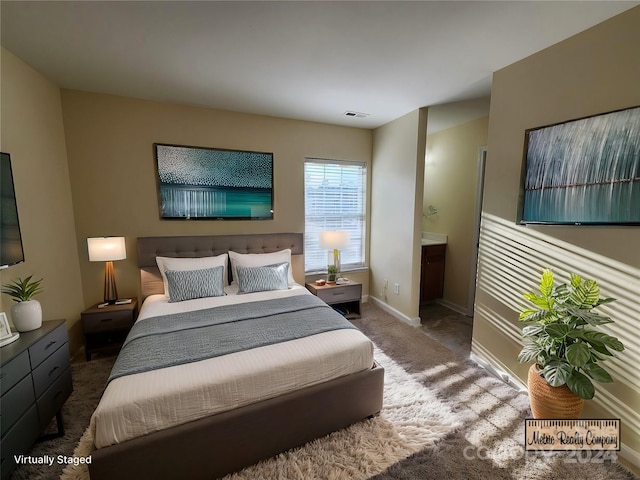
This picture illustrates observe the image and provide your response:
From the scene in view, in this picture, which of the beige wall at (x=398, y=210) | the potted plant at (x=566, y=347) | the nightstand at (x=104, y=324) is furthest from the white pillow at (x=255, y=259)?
the potted plant at (x=566, y=347)

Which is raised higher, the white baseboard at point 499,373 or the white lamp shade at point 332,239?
the white lamp shade at point 332,239

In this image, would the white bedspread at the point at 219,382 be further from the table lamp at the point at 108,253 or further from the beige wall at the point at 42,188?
the table lamp at the point at 108,253

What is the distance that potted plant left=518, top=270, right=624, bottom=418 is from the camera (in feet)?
5.12

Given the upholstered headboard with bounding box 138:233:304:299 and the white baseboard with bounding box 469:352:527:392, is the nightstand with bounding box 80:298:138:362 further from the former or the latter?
the white baseboard with bounding box 469:352:527:392

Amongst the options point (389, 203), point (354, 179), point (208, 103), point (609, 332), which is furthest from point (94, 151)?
point (609, 332)

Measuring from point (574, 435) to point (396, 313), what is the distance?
205cm

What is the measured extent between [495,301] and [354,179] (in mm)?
2409

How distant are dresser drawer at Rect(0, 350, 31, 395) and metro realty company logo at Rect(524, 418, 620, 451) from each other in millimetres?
2965

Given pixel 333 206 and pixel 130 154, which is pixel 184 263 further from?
pixel 333 206

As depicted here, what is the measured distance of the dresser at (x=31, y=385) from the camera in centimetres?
138

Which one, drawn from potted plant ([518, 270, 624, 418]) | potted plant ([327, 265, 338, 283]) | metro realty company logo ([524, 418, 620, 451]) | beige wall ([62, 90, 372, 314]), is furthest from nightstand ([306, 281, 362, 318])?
metro realty company logo ([524, 418, 620, 451])

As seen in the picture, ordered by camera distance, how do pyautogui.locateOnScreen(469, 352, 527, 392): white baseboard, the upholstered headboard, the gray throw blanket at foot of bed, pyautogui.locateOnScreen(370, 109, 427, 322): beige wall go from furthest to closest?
pyautogui.locateOnScreen(370, 109, 427, 322): beige wall
the upholstered headboard
pyautogui.locateOnScreen(469, 352, 527, 392): white baseboard
the gray throw blanket at foot of bed

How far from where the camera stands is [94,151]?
277 cm

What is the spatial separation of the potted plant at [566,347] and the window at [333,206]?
Result: 8.19ft
